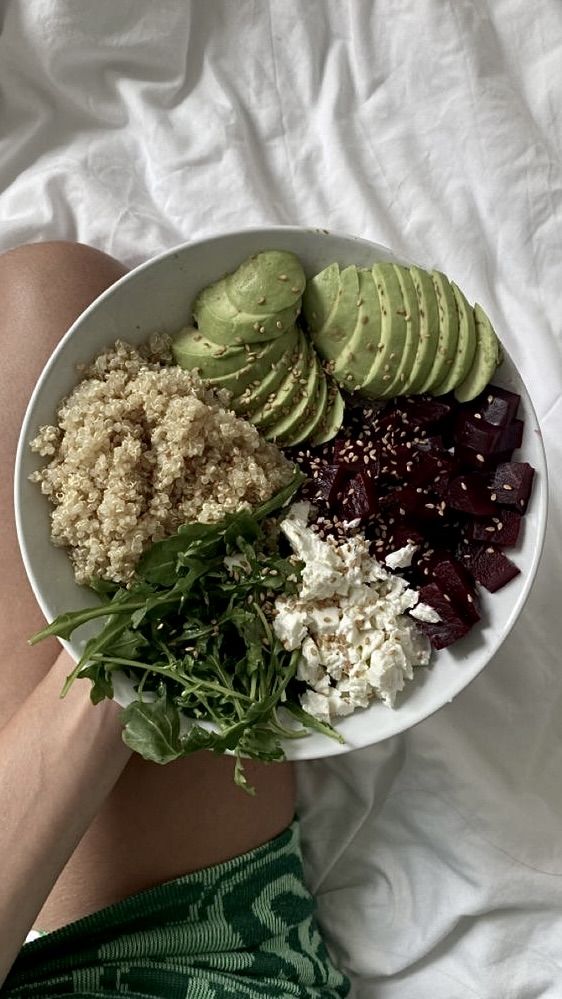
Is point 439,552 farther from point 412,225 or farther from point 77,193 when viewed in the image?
point 77,193

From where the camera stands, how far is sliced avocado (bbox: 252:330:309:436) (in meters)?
1.20

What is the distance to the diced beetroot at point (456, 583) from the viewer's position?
1182 mm

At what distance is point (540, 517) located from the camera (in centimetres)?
119

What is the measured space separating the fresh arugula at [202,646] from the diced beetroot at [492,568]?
0.24m

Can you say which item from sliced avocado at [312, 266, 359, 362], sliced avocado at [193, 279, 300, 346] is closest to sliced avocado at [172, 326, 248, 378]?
sliced avocado at [193, 279, 300, 346]

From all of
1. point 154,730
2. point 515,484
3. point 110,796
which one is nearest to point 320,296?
point 515,484

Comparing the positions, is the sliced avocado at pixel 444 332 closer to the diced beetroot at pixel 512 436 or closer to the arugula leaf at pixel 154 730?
the diced beetroot at pixel 512 436

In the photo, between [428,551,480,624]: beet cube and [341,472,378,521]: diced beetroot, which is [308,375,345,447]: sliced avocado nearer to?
[341,472,378,521]: diced beetroot

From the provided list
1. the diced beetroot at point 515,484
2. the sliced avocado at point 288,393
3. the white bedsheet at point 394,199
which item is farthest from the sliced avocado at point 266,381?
the white bedsheet at point 394,199

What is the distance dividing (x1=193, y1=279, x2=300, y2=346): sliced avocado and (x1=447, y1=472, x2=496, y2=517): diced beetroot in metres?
0.30

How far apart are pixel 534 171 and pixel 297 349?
0.68 meters

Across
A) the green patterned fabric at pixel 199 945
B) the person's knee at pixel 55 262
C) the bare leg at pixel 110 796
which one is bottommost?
the green patterned fabric at pixel 199 945

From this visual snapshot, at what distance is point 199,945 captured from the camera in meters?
1.36

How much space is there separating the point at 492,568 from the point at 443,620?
0.10m
